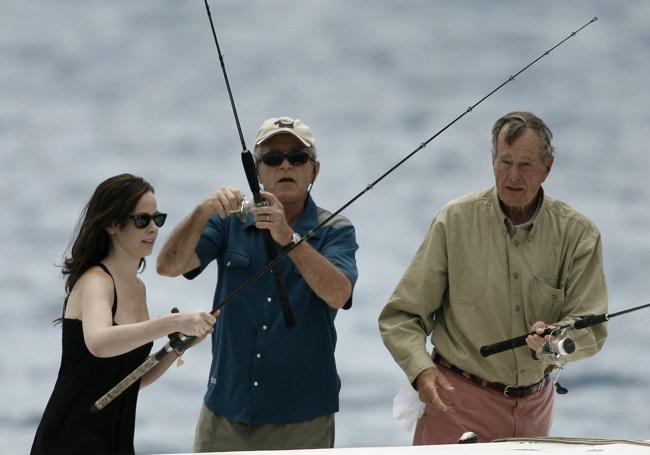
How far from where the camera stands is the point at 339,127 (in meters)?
9.47

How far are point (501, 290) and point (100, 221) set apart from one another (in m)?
1.02

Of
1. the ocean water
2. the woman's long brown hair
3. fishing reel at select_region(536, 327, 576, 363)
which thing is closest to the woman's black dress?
the woman's long brown hair

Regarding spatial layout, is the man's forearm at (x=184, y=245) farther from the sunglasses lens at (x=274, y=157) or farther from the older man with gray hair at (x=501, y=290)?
the older man with gray hair at (x=501, y=290)

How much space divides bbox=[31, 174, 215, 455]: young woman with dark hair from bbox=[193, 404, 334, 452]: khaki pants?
341 millimetres

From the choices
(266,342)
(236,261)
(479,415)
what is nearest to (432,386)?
(479,415)

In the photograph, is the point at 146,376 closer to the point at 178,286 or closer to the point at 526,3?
the point at 178,286

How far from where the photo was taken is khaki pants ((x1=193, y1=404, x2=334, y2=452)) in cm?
319

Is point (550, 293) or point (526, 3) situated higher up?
point (526, 3)

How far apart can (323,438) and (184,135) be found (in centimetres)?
641

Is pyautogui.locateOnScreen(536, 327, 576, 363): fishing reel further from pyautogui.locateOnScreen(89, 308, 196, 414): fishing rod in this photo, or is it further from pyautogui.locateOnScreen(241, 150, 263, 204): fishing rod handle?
pyautogui.locateOnScreen(89, 308, 196, 414): fishing rod

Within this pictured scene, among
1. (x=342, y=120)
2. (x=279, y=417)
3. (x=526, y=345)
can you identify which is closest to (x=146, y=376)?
(x=279, y=417)

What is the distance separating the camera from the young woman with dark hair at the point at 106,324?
8.82ft

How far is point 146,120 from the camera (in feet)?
31.3

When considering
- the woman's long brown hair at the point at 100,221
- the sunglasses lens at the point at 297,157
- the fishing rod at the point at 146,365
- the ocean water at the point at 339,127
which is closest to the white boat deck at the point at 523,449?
the fishing rod at the point at 146,365
